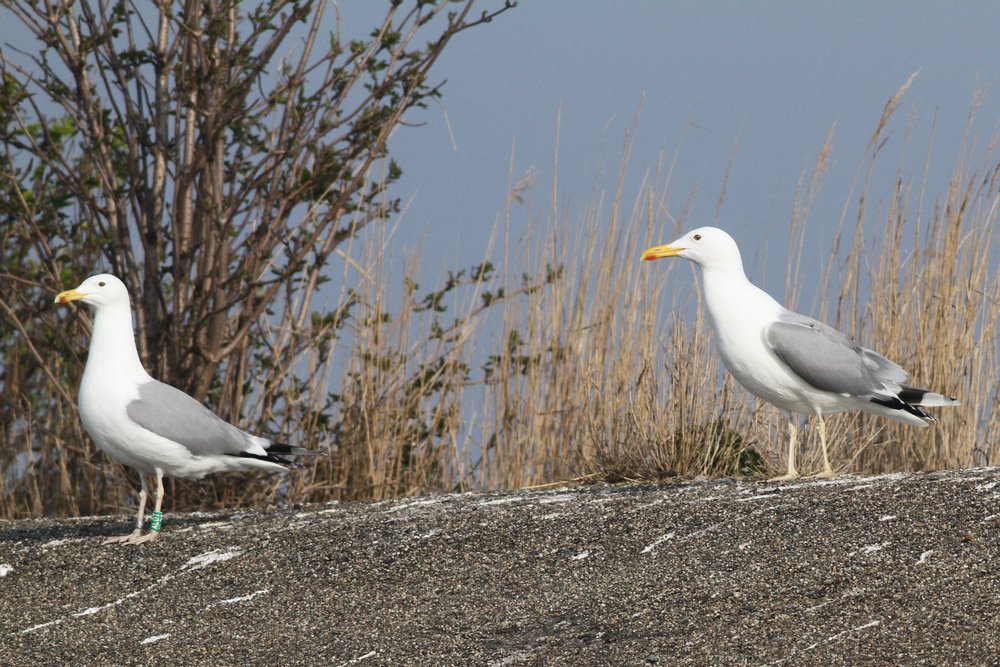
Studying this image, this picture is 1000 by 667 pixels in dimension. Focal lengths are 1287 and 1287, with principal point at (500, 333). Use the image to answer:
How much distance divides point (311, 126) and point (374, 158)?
317 mm

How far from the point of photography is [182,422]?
4.31 metres

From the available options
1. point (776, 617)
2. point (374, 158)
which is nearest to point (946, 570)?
point (776, 617)

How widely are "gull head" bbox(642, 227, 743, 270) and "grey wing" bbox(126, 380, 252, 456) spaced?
1561 mm

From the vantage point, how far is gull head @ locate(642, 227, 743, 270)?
445 cm

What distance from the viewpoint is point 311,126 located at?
5.66m

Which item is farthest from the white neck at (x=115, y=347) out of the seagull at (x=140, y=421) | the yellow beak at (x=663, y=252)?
the yellow beak at (x=663, y=252)

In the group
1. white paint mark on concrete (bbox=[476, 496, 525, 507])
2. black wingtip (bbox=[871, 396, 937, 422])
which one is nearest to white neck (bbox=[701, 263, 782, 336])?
black wingtip (bbox=[871, 396, 937, 422])

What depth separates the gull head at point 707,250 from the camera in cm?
445

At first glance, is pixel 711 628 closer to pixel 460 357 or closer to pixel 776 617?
pixel 776 617

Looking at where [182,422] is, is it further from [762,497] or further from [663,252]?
[762,497]

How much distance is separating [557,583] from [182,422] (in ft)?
4.72

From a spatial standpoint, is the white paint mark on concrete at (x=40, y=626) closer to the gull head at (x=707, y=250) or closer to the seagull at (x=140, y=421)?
the seagull at (x=140, y=421)

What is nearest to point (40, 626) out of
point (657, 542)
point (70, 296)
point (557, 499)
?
point (70, 296)

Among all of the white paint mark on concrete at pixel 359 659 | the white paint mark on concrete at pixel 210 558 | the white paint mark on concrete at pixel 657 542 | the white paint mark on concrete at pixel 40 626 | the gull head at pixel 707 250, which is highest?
the gull head at pixel 707 250
